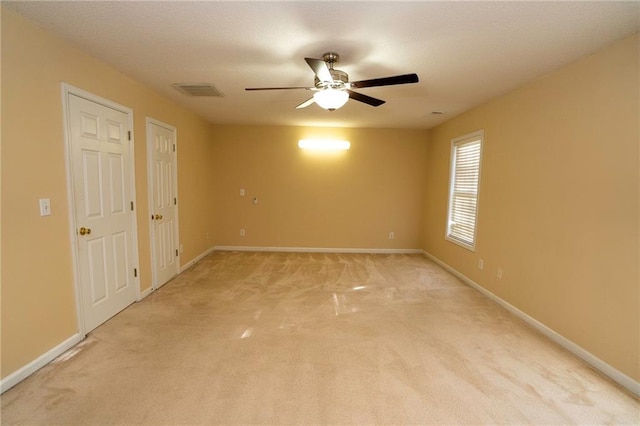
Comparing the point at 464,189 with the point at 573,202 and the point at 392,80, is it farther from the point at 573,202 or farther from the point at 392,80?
the point at 392,80

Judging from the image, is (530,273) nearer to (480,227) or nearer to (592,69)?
(480,227)

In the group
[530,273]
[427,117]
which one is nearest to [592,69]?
[530,273]

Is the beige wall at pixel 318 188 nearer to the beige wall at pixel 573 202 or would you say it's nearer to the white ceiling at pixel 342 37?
the beige wall at pixel 573 202

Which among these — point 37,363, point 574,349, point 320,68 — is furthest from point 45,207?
point 574,349

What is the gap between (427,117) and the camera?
4.53 metres

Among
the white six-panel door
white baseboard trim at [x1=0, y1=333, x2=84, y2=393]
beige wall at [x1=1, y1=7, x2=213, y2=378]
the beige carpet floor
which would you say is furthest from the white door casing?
white baseboard trim at [x1=0, y1=333, x2=84, y2=393]

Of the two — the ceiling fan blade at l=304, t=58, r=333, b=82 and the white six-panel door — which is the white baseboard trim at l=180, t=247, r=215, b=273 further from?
the ceiling fan blade at l=304, t=58, r=333, b=82

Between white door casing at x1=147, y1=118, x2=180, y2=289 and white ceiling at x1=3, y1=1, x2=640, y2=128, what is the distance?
2.15ft

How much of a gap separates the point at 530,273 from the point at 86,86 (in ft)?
14.7

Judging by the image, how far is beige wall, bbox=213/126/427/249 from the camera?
5.45m

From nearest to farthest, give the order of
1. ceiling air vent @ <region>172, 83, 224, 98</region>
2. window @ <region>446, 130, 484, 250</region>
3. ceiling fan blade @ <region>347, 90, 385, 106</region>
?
1. ceiling fan blade @ <region>347, 90, 385, 106</region>
2. ceiling air vent @ <region>172, 83, 224, 98</region>
3. window @ <region>446, 130, 484, 250</region>

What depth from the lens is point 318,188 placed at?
18.2 ft

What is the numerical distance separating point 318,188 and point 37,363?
4.34 metres

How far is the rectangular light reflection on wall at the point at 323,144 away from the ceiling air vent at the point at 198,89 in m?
2.01
